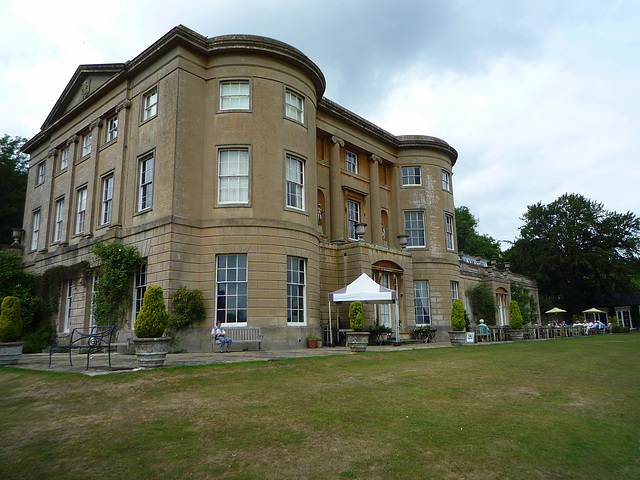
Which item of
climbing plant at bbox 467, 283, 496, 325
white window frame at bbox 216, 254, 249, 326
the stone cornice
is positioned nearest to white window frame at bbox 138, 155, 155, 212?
white window frame at bbox 216, 254, 249, 326

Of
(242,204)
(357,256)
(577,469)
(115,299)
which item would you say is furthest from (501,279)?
(577,469)

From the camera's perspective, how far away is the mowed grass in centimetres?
467

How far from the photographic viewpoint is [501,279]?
35750 millimetres

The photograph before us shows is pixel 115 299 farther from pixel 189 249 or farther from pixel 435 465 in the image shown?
pixel 435 465

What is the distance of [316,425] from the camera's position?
A: 5938 mm

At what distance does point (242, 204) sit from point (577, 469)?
15.2 m

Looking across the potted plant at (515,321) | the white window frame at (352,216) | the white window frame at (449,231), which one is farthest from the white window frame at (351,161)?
the potted plant at (515,321)

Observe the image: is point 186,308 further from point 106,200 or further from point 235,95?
point 235,95

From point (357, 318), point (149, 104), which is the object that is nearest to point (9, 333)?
point (357, 318)

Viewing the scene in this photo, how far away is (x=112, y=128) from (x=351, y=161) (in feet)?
42.2

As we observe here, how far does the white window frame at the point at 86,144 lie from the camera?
2436 cm

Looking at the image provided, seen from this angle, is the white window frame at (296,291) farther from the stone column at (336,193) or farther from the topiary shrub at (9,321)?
the topiary shrub at (9,321)

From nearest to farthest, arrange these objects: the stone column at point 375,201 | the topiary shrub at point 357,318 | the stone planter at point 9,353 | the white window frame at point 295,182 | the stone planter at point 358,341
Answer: the stone planter at point 9,353
the stone planter at point 358,341
the topiary shrub at point 357,318
the white window frame at point 295,182
the stone column at point 375,201

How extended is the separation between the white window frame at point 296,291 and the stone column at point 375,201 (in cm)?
912
